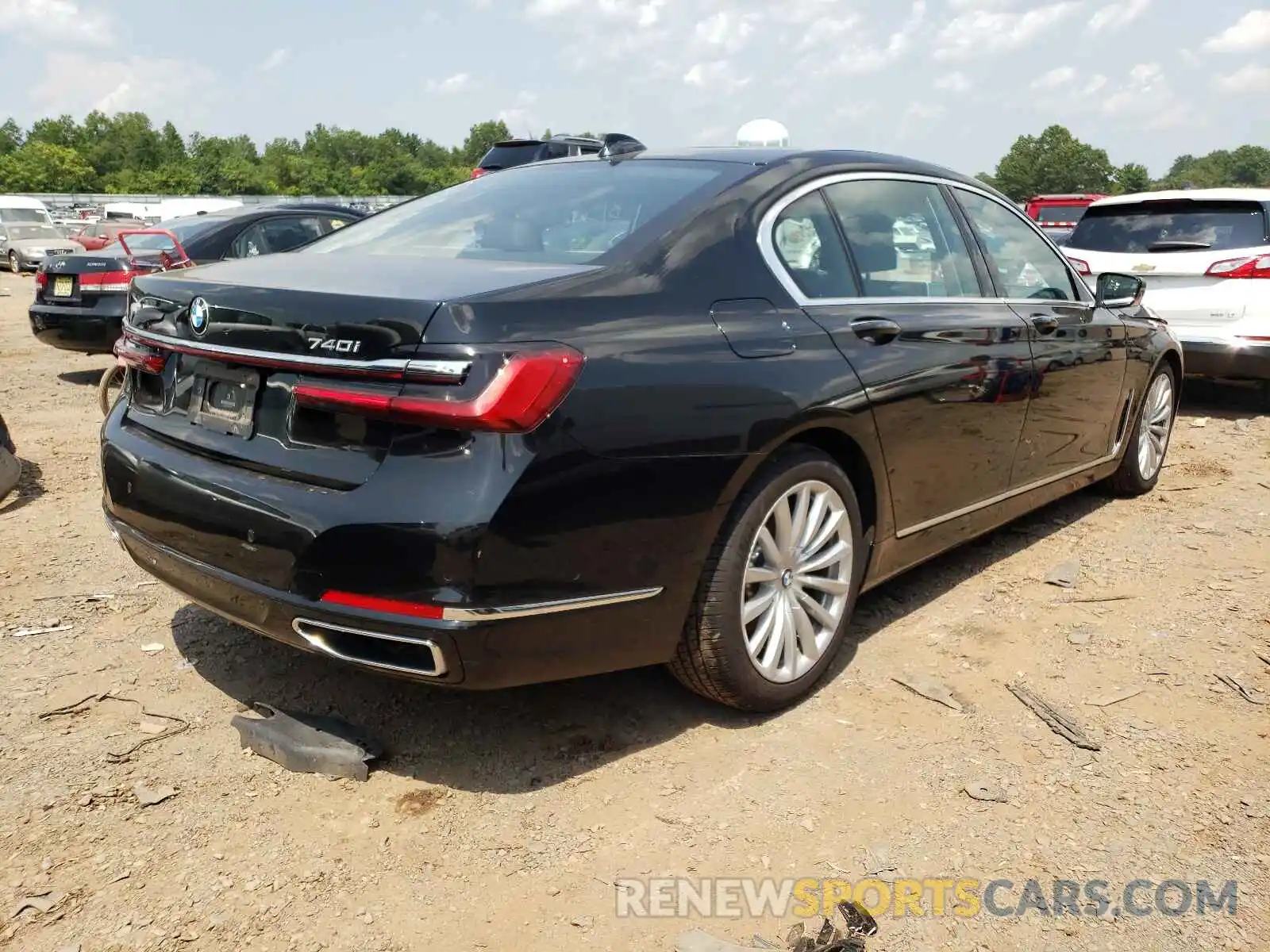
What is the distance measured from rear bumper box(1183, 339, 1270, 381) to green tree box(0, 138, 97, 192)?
8802cm

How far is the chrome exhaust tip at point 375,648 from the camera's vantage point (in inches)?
94.3

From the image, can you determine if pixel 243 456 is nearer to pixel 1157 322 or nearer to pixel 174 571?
pixel 174 571

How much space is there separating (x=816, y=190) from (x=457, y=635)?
1.87 meters

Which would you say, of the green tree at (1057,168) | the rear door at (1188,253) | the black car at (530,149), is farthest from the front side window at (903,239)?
the green tree at (1057,168)

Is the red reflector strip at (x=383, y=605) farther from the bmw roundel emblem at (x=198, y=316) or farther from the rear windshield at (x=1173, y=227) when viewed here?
the rear windshield at (x=1173, y=227)

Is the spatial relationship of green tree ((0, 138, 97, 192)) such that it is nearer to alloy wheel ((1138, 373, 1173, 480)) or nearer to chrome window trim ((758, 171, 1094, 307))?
alloy wheel ((1138, 373, 1173, 480))

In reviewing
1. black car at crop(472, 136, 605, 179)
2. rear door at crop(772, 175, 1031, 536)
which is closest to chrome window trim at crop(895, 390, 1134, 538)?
rear door at crop(772, 175, 1031, 536)

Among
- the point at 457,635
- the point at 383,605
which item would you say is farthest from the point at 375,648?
the point at 457,635

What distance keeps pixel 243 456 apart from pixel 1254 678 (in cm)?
322

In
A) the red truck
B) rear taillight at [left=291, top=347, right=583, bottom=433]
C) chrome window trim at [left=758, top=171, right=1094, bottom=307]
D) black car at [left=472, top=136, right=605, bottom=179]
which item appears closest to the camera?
rear taillight at [left=291, top=347, right=583, bottom=433]

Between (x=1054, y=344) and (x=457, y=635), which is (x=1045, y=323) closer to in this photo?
(x=1054, y=344)

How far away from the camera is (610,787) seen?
280 centimetres

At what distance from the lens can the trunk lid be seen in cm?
237

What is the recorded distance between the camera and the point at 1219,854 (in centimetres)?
255
